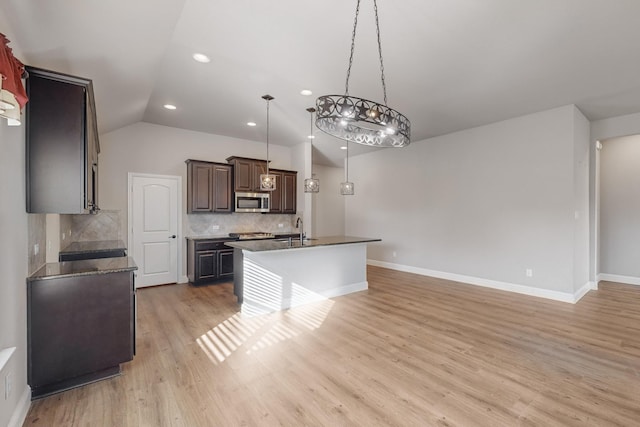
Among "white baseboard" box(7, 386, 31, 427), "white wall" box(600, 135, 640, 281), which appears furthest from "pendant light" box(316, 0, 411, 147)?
"white wall" box(600, 135, 640, 281)

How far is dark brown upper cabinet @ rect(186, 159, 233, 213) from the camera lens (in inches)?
219

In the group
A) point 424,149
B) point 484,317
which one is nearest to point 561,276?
point 484,317

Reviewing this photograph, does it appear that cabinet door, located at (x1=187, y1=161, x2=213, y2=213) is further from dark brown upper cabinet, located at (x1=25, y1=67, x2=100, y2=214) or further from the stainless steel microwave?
dark brown upper cabinet, located at (x1=25, y1=67, x2=100, y2=214)

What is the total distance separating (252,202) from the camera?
621 cm

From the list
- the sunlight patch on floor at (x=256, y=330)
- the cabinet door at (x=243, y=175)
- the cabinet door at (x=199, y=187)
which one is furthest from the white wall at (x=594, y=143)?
the cabinet door at (x=199, y=187)

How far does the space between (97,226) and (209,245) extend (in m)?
1.82

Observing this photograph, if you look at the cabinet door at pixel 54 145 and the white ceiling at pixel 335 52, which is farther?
the white ceiling at pixel 335 52

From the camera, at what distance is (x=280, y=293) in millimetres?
4090

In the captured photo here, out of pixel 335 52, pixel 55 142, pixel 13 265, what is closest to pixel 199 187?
pixel 55 142

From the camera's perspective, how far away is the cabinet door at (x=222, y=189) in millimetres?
5785

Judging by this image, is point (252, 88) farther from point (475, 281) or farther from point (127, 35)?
point (475, 281)

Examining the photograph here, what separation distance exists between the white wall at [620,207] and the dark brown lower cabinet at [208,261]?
7.64 meters

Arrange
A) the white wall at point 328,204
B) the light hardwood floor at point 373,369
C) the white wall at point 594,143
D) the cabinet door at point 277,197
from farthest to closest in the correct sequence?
the white wall at point 328,204 → the cabinet door at point 277,197 → the white wall at point 594,143 → the light hardwood floor at point 373,369

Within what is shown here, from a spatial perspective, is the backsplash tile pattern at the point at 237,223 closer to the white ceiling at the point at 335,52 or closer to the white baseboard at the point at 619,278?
the white ceiling at the point at 335,52
